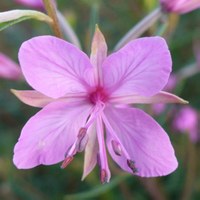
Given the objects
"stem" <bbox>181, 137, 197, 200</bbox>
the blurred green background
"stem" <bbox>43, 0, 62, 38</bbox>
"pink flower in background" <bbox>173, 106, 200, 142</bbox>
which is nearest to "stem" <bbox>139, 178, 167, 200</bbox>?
the blurred green background

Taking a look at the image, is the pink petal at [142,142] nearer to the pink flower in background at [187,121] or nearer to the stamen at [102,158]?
the stamen at [102,158]

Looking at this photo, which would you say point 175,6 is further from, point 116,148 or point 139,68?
point 116,148

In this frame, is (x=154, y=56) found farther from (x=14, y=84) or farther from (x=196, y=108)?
(x=14, y=84)

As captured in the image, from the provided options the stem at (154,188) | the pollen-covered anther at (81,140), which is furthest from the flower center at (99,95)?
the stem at (154,188)

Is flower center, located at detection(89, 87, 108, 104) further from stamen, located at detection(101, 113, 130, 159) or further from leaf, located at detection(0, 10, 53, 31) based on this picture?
leaf, located at detection(0, 10, 53, 31)

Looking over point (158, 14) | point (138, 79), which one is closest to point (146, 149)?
point (138, 79)

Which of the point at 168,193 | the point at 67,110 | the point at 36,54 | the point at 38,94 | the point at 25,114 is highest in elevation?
the point at 36,54
